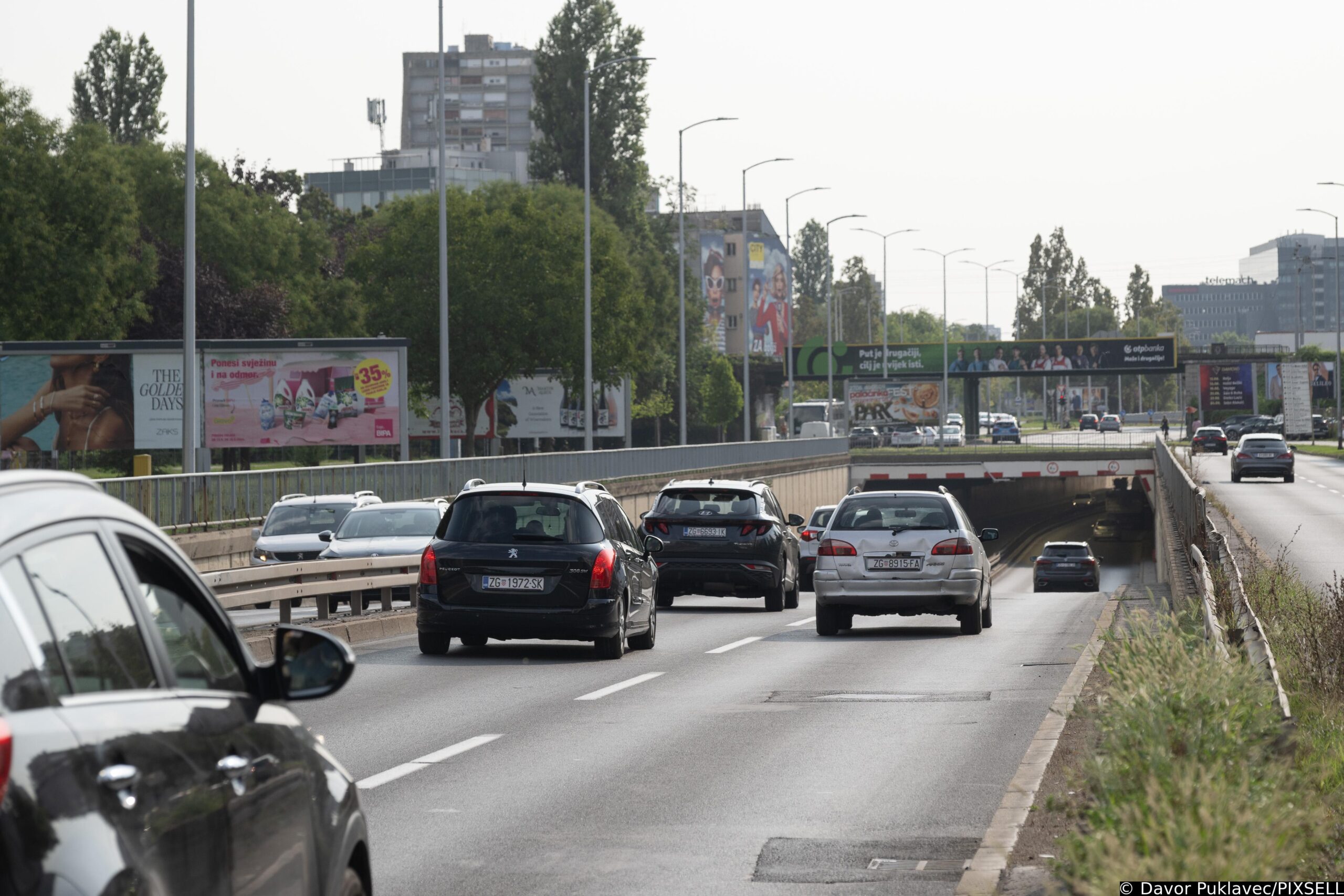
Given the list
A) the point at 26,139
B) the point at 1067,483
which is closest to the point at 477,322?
the point at 26,139

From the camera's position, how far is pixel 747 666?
56.7 ft

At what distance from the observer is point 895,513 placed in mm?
22219

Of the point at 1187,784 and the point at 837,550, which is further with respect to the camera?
the point at 837,550

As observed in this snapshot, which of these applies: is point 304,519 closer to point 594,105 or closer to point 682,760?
point 682,760

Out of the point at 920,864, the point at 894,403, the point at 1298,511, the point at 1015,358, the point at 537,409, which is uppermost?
the point at 1015,358

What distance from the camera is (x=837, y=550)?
70.3ft

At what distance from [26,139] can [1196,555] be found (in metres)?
35.9

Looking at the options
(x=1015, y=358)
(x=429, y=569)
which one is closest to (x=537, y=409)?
(x=429, y=569)

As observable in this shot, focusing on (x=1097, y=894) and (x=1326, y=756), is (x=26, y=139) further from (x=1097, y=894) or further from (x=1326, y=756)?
(x=1097, y=894)

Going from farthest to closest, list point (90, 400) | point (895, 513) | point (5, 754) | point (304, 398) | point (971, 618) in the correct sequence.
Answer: point (304, 398) → point (90, 400) → point (895, 513) → point (971, 618) → point (5, 754)

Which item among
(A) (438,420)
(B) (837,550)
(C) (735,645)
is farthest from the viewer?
(A) (438,420)

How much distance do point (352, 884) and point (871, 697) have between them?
390 inches

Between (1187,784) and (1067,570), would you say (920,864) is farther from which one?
(1067,570)

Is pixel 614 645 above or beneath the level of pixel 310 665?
beneath
